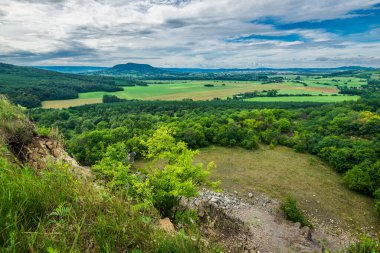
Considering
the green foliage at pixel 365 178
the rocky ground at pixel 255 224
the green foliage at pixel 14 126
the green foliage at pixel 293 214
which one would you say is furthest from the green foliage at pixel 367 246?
the green foliage at pixel 365 178

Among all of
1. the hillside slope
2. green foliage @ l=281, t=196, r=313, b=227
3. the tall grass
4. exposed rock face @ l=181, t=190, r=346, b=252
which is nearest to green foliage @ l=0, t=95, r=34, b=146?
the hillside slope

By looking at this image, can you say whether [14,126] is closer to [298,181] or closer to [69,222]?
[69,222]

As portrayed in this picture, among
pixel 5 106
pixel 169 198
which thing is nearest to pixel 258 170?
pixel 169 198

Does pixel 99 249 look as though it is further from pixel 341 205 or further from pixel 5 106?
pixel 341 205

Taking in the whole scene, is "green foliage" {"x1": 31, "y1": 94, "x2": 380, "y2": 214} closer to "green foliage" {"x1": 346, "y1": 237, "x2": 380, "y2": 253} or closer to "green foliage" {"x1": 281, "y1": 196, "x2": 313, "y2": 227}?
"green foliage" {"x1": 281, "y1": 196, "x2": 313, "y2": 227}

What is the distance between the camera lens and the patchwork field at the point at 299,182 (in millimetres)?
28094

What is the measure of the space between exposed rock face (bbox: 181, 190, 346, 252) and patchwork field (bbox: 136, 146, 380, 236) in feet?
11.3

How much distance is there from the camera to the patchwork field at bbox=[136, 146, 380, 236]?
28.1m

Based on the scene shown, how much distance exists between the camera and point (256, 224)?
837 inches

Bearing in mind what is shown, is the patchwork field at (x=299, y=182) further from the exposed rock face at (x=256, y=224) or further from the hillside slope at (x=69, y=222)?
the hillside slope at (x=69, y=222)

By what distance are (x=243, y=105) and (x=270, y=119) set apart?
34439mm

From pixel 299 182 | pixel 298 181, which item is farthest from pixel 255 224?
pixel 298 181

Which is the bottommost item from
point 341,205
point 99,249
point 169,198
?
point 341,205

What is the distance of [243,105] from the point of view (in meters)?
101
